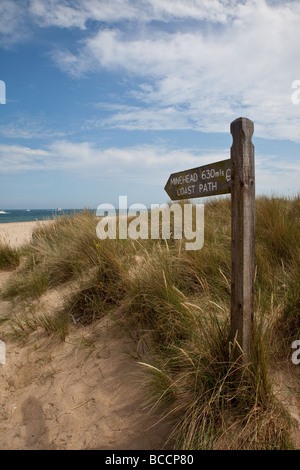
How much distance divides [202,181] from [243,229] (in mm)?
591

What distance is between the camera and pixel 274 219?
4789 mm

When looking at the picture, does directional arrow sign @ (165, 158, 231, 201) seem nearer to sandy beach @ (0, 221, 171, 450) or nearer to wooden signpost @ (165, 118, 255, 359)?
wooden signpost @ (165, 118, 255, 359)

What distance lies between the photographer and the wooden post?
82.4 inches

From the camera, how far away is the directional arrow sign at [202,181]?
7.36ft

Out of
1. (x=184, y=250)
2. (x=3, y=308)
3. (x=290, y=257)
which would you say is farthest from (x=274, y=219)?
(x=3, y=308)

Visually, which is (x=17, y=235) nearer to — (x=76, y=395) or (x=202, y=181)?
(x=76, y=395)

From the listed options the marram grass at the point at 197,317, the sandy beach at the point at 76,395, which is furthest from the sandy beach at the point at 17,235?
the sandy beach at the point at 76,395

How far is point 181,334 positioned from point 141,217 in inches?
197

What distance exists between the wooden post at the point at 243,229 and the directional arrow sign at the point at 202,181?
0.34 feet

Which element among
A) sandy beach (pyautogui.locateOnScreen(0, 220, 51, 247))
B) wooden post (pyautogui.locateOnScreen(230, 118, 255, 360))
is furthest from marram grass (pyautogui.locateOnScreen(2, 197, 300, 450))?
sandy beach (pyautogui.locateOnScreen(0, 220, 51, 247))

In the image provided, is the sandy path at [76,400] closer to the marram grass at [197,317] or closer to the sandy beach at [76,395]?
the sandy beach at [76,395]

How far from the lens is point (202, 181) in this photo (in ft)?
8.11

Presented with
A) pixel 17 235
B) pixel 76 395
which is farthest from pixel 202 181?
pixel 17 235

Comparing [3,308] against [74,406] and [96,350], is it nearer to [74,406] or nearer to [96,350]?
[96,350]
